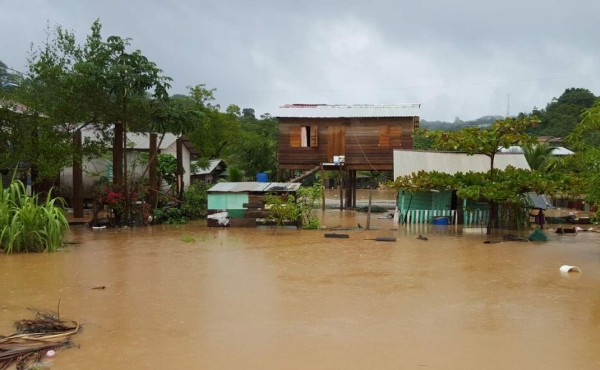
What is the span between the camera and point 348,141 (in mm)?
26219

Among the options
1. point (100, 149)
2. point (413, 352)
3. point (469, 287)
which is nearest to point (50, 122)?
point (100, 149)

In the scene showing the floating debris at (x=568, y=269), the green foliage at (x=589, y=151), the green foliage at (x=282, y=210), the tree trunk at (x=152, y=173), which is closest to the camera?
the floating debris at (x=568, y=269)

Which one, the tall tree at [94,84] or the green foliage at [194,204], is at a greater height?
the tall tree at [94,84]

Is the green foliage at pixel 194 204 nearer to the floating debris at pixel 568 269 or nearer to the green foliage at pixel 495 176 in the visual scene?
the green foliage at pixel 495 176

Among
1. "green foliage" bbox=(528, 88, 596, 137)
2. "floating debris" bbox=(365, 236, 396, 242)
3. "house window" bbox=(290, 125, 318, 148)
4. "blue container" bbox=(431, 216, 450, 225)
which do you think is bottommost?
"floating debris" bbox=(365, 236, 396, 242)

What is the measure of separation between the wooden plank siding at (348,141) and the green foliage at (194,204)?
19.0 feet

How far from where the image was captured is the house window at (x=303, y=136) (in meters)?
26.4

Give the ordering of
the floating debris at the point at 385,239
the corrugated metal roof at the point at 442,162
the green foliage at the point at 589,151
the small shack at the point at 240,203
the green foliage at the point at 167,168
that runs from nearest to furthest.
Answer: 1. the green foliage at the point at 589,151
2. the floating debris at the point at 385,239
3. the small shack at the point at 240,203
4. the corrugated metal roof at the point at 442,162
5. the green foliage at the point at 167,168

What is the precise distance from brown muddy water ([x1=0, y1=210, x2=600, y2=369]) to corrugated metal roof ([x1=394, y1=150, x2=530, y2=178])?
23.9 ft

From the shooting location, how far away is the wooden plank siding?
25.8 m

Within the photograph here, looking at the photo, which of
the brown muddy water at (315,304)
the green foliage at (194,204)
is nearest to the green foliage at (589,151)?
the brown muddy water at (315,304)

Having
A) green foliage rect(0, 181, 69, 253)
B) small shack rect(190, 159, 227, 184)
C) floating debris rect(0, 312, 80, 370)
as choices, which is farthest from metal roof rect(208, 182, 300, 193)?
floating debris rect(0, 312, 80, 370)

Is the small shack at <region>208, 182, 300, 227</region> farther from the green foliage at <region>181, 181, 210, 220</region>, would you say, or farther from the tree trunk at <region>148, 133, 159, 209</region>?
the tree trunk at <region>148, 133, 159, 209</region>

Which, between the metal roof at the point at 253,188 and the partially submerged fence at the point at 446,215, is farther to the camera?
the partially submerged fence at the point at 446,215
